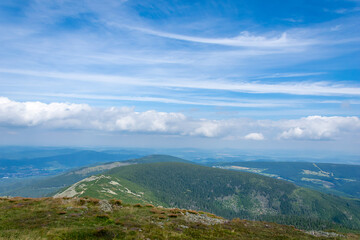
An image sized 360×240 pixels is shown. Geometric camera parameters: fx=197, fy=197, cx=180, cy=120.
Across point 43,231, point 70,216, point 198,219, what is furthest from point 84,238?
point 198,219

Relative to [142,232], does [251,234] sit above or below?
below

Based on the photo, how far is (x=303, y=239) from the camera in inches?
1246

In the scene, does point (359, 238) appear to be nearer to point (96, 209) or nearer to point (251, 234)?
point (251, 234)

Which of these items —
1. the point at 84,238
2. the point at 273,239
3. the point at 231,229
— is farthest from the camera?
the point at 231,229

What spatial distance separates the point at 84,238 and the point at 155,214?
642 inches

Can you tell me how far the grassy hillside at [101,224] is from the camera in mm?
23609

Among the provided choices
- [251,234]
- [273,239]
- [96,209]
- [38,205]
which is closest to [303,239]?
[273,239]

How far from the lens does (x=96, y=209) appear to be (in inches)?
1411

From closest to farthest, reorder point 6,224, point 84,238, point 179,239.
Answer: point 84,238
point 179,239
point 6,224

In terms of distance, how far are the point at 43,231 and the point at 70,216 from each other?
7342 mm

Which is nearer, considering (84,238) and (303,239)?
(84,238)

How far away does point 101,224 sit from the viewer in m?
28.3

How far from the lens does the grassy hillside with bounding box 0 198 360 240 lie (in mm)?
23609

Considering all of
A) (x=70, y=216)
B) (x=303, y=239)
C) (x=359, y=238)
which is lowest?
(x=359, y=238)
